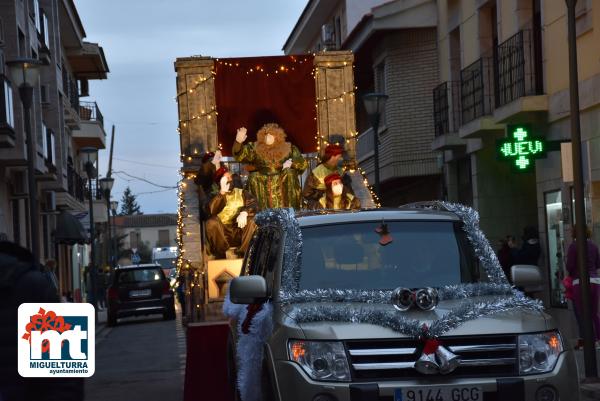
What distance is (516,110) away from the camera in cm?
2398

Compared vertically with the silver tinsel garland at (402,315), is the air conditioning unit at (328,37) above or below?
above

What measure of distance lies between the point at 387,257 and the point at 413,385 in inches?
52.0

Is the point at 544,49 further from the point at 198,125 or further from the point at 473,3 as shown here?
the point at 198,125

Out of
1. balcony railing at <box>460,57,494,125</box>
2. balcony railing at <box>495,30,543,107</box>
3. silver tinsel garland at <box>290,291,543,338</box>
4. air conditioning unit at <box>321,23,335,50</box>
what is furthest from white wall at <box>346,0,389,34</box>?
silver tinsel garland at <box>290,291,543,338</box>

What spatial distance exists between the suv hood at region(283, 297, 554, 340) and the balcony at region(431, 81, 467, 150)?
21.8m

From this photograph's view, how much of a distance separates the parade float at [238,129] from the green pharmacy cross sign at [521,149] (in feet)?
16.6

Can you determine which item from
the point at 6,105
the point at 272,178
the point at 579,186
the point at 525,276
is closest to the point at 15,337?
the point at 525,276

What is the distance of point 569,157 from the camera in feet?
50.5

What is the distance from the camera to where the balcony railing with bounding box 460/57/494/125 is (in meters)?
26.9

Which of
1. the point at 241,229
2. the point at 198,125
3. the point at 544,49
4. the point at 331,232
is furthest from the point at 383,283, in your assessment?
the point at 544,49

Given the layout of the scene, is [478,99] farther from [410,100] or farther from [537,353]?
[537,353]

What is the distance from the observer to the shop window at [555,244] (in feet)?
78.3

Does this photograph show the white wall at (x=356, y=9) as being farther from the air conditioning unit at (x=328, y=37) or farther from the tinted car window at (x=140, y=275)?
the tinted car window at (x=140, y=275)

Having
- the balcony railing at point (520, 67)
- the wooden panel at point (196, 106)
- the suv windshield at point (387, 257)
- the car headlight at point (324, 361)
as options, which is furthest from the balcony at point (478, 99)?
the car headlight at point (324, 361)
